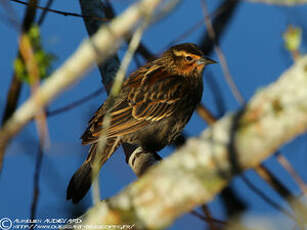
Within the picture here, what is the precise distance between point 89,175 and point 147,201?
2.07 m

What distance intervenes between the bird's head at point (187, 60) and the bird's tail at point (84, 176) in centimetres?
111

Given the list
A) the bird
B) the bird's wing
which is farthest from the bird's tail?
the bird's wing

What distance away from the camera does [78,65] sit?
132cm

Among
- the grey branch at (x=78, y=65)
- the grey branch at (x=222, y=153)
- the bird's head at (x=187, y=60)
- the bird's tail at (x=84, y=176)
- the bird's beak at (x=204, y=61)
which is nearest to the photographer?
the grey branch at (x=78, y=65)

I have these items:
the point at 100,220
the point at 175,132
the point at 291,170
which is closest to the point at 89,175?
the point at 175,132

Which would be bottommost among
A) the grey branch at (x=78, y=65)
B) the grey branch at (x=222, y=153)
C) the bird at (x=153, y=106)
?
the grey branch at (x=222, y=153)

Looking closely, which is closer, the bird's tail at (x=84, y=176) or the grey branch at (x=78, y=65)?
the grey branch at (x=78, y=65)

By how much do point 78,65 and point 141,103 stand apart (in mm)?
2800

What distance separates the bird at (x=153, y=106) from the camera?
3.86 metres

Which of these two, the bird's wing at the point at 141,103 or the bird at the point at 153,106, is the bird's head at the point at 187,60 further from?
the bird's wing at the point at 141,103

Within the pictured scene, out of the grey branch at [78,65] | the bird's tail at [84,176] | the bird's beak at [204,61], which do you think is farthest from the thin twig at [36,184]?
the bird's beak at [204,61]

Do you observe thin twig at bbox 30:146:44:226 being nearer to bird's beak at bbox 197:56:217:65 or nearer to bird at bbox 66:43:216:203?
bird at bbox 66:43:216:203

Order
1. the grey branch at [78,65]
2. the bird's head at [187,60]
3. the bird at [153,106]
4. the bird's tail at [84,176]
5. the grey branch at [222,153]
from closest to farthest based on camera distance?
the grey branch at [78,65]
the grey branch at [222,153]
the bird's tail at [84,176]
the bird at [153,106]
the bird's head at [187,60]

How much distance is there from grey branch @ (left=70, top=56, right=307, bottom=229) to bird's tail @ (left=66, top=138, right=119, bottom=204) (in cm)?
191
